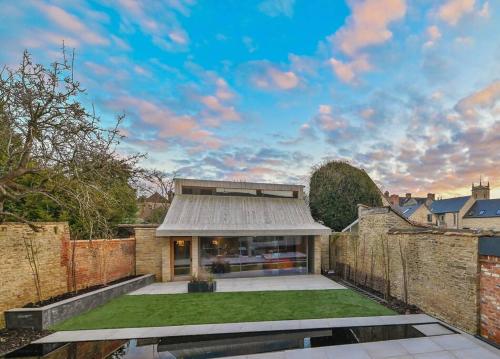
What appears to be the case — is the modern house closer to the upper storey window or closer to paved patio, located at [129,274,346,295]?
the upper storey window

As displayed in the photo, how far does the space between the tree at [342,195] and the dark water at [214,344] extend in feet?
39.4

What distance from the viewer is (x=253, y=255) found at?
47.0ft

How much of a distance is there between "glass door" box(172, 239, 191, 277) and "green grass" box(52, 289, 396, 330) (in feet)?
11.1

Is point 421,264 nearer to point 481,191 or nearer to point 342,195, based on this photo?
point 342,195

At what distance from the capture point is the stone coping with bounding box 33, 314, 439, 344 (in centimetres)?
634

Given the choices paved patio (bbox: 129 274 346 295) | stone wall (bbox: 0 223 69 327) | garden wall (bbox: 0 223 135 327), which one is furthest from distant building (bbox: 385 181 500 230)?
stone wall (bbox: 0 223 69 327)

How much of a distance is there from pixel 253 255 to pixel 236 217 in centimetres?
248

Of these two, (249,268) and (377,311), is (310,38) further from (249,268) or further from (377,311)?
(249,268)

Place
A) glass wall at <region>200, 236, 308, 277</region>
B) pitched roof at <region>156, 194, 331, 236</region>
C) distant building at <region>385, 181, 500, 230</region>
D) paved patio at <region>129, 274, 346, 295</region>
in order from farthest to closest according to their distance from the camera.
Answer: distant building at <region>385, 181, 500, 230</region> < glass wall at <region>200, 236, 308, 277</region> < pitched roof at <region>156, 194, 331, 236</region> < paved patio at <region>129, 274, 346, 295</region>

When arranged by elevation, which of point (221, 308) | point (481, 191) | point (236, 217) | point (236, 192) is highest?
point (236, 192)

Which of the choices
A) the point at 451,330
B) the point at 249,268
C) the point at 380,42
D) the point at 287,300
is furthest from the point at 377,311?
the point at 380,42

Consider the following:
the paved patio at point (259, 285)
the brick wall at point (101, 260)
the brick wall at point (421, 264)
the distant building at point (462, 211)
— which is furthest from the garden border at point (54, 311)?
the distant building at point (462, 211)

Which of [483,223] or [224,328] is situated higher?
[224,328]

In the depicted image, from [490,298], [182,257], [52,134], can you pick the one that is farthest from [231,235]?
[490,298]
